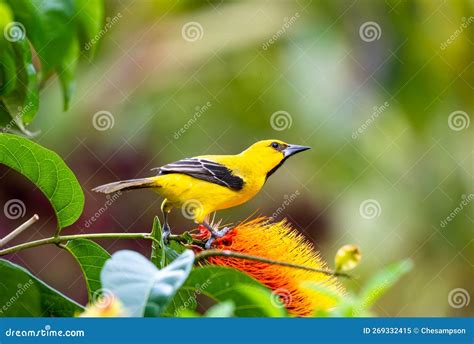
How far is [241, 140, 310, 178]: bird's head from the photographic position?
1.24m

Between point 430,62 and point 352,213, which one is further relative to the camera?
point 430,62

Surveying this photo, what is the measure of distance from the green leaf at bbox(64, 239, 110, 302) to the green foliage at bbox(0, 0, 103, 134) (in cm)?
20

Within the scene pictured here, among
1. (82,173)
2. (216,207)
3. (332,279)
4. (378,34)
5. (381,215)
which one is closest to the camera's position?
(332,279)

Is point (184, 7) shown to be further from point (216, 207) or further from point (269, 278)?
point (269, 278)

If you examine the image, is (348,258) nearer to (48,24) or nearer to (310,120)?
(48,24)

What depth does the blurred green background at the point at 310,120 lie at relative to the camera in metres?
1.79

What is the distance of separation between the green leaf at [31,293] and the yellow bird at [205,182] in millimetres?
314

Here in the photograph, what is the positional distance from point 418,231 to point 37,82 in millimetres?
1687

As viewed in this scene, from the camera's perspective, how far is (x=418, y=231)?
7.85 ft

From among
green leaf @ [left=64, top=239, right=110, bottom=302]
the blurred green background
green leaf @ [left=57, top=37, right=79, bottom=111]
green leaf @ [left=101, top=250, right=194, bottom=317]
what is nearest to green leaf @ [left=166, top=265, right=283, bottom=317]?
green leaf @ [left=101, top=250, right=194, bottom=317]

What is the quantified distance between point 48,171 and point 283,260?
0.91 ft

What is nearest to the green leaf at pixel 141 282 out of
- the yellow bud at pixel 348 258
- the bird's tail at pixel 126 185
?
the yellow bud at pixel 348 258

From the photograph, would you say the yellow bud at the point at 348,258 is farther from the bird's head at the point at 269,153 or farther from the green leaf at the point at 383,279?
the bird's head at the point at 269,153
